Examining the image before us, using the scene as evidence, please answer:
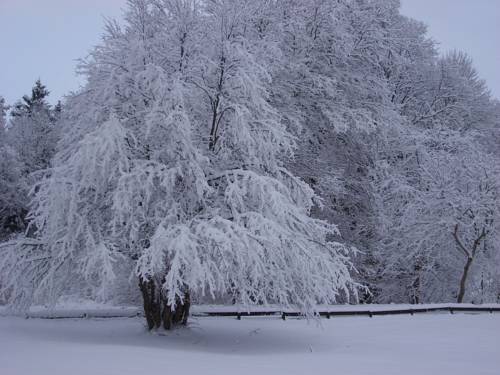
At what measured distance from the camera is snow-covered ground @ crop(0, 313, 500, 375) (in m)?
9.45

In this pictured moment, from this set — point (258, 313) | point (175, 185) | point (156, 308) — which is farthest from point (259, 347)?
point (258, 313)

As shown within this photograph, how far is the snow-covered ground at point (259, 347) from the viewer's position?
9.45 m

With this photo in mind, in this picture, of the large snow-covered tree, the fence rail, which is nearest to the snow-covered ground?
the fence rail

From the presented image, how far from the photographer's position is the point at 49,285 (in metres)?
13.3

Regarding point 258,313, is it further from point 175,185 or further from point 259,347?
point 175,185

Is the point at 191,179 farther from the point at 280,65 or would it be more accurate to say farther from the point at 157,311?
the point at 280,65

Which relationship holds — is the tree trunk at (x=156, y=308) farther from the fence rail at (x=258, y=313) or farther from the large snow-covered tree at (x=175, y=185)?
the fence rail at (x=258, y=313)

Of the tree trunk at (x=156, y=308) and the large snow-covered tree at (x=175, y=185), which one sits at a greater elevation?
the large snow-covered tree at (x=175, y=185)

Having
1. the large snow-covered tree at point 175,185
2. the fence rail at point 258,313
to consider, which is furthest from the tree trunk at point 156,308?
the fence rail at point 258,313

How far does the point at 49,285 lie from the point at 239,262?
467 centimetres

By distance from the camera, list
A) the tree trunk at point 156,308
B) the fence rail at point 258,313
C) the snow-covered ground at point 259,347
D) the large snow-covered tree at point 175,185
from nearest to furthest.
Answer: the snow-covered ground at point 259,347, the large snow-covered tree at point 175,185, the tree trunk at point 156,308, the fence rail at point 258,313

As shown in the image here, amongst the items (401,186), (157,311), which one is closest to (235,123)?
(157,311)

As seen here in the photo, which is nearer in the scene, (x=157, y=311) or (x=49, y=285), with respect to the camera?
(x=49, y=285)

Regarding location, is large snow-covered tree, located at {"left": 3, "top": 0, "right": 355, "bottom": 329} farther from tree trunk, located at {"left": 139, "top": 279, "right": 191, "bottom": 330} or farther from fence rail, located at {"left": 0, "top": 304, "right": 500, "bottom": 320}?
fence rail, located at {"left": 0, "top": 304, "right": 500, "bottom": 320}
